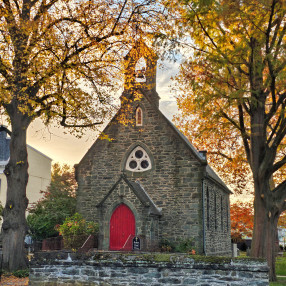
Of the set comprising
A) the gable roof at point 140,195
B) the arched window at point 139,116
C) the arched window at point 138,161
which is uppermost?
the arched window at point 139,116

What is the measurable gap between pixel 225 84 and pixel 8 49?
9.56 metres

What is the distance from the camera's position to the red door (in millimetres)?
21578

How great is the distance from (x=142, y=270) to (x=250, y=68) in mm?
9858

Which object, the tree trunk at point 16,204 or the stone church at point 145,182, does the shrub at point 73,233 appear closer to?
the stone church at point 145,182

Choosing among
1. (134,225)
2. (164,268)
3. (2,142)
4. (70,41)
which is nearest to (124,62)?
(70,41)

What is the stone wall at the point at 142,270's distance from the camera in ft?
31.3

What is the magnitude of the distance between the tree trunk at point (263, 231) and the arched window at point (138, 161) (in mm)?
7727

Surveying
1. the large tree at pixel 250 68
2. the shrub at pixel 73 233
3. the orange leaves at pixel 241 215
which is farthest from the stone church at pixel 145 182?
the orange leaves at pixel 241 215

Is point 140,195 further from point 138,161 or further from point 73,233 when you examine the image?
Result: point 73,233

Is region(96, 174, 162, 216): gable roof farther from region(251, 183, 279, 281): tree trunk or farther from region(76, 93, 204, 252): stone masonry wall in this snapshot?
region(251, 183, 279, 281): tree trunk

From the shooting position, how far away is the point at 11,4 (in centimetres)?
1733

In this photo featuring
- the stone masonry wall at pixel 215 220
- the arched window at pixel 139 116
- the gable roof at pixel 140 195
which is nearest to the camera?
the gable roof at pixel 140 195

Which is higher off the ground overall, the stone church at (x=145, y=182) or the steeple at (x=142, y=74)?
the steeple at (x=142, y=74)

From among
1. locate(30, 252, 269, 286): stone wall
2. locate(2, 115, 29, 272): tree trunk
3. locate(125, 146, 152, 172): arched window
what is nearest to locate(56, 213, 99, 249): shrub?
locate(125, 146, 152, 172): arched window
